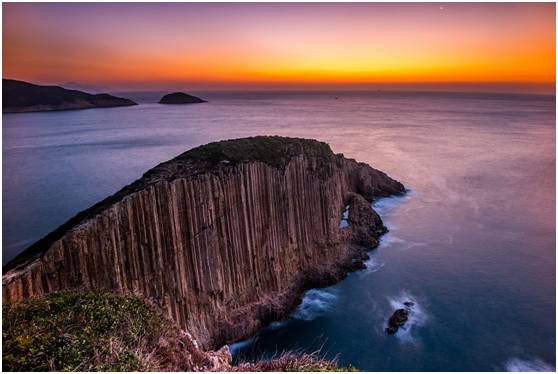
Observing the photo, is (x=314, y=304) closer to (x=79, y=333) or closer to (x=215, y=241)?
(x=215, y=241)

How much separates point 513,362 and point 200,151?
23.6 metres

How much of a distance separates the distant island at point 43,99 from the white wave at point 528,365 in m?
144

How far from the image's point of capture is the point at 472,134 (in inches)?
3989

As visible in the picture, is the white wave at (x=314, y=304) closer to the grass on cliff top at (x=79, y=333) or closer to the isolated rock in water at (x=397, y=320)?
the isolated rock in water at (x=397, y=320)

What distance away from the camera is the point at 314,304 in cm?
2900

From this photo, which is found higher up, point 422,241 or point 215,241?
point 215,241

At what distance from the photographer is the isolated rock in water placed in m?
26.7

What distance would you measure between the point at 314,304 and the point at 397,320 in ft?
18.6

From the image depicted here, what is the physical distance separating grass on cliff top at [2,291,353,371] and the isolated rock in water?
1694cm

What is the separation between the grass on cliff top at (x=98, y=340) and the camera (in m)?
9.26

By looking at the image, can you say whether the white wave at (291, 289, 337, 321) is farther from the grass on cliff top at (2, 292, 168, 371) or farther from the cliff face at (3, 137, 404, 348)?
the grass on cliff top at (2, 292, 168, 371)

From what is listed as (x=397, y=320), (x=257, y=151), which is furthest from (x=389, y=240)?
(x=257, y=151)

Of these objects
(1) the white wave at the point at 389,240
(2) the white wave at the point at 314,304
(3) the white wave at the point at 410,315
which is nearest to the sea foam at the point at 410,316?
(3) the white wave at the point at 410,315

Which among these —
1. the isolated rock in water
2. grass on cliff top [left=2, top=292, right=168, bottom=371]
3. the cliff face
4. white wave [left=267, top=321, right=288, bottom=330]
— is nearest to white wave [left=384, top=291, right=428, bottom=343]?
the isolated rock in water
